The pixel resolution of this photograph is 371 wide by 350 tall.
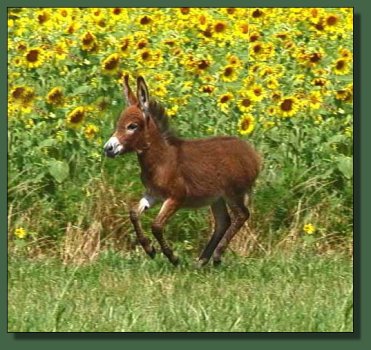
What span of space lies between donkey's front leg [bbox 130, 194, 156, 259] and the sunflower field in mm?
377

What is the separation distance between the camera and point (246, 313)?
354 inches

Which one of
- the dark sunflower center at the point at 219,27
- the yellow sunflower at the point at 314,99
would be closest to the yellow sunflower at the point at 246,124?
the yellow sunflower at the point at 314,99

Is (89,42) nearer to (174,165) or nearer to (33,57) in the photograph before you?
(33,57)

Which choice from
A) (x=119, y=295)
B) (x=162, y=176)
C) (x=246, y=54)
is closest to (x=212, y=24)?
(x=246, y=54)

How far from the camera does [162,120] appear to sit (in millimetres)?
9414

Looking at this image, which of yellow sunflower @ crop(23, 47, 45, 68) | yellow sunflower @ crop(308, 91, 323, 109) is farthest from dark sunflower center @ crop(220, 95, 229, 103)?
yellow sunflower @ crop(23, 47, 45, 68)

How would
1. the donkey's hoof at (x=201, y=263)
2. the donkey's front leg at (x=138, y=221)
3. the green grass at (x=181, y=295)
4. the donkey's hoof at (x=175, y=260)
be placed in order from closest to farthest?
the green grass at (x=181, y=295) → the donkey's front leg at (x=138, y=221) → the donkey's hoof at (x=175, y=260) → the donkey's hoof at (x=201, y=263)

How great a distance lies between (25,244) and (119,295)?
82 centimetres

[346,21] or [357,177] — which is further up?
[346,21]

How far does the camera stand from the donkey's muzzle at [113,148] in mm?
9227

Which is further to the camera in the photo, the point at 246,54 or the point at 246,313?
the point at 246,54

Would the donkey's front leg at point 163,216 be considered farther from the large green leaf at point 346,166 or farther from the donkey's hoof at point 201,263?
the large green leaf at point 346,166

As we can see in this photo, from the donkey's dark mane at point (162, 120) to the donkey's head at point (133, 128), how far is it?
47mm

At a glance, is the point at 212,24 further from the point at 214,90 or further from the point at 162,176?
the point at 162,176
